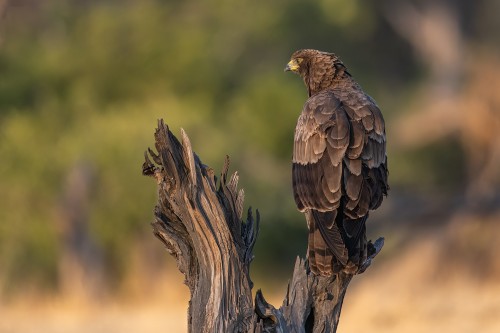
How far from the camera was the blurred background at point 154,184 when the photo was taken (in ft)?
57.2

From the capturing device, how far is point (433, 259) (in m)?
17.9

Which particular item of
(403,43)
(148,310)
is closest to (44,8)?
(148,310)

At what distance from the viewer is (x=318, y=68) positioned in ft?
30.2

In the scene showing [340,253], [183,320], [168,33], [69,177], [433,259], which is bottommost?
[340,253]

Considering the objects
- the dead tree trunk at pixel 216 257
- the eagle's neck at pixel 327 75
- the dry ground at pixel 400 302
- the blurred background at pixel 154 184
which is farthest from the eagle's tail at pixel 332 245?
the blurred background at pixel 154 184

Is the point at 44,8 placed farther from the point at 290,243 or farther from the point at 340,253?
the point at 340,253

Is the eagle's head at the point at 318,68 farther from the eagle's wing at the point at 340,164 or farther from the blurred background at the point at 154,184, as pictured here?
the blurred background at the point at 154,184

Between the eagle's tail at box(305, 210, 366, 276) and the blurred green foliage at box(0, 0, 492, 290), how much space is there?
12174mm

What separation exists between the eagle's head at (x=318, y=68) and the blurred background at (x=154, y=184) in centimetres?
636

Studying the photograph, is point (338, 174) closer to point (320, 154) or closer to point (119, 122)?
point (320, 154)

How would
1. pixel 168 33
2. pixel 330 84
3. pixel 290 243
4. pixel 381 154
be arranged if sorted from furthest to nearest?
pixel 168 33, pixel 290 243, pixel 330 84, pixel 381 154

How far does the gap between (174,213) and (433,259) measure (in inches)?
420

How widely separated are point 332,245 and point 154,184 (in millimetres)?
12265

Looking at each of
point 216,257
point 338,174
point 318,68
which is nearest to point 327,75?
point 318,68
